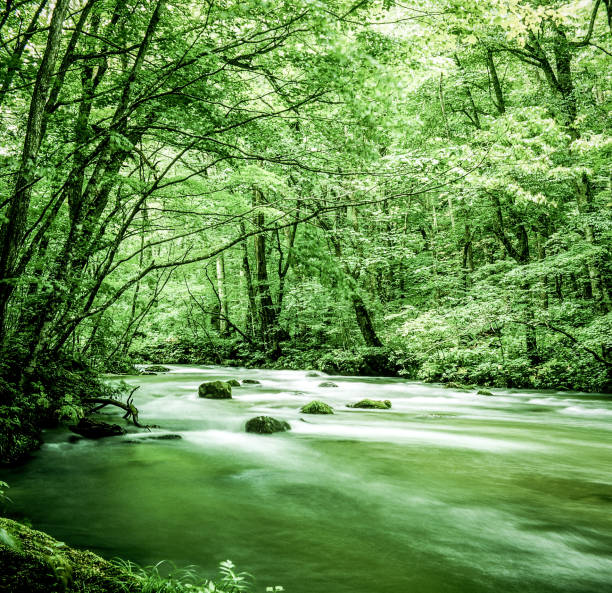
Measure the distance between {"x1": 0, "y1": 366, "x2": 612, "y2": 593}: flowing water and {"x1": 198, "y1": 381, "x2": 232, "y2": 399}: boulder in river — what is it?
261 cm

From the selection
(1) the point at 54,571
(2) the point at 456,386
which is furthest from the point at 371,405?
(1) the point at 54,571

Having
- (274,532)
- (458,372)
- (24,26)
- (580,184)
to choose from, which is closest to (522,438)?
(274,532)

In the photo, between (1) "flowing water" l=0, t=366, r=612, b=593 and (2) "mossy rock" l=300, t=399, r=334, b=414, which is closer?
(1) "flowing water" l=0, t=366, r=612, b=593

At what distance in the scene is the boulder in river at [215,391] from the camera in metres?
11.4

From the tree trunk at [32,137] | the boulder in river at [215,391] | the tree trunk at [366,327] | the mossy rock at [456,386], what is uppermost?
the tree trunk at [32,137]

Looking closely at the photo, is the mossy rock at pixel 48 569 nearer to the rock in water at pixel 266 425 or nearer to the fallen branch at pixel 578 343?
the rock in water at pixel 266 425

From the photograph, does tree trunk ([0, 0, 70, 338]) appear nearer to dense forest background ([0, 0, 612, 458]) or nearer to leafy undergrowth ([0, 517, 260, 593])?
dense forest background ([0, 0, 612, 458])

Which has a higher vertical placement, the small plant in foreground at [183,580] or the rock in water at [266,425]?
the small plant in foreground at [183,580]

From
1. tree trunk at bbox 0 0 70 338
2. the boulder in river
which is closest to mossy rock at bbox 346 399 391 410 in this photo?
the boulder in river

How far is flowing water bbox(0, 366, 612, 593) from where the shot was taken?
321 cm

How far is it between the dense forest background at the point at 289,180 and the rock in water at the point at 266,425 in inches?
105

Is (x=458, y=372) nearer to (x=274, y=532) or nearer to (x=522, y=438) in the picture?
(x=522, y=438)

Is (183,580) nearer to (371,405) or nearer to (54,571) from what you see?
(54,571)

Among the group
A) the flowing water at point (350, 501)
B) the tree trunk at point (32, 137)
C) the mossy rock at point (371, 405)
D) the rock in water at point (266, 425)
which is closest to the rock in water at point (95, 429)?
the flowing water at point (350, 501)
